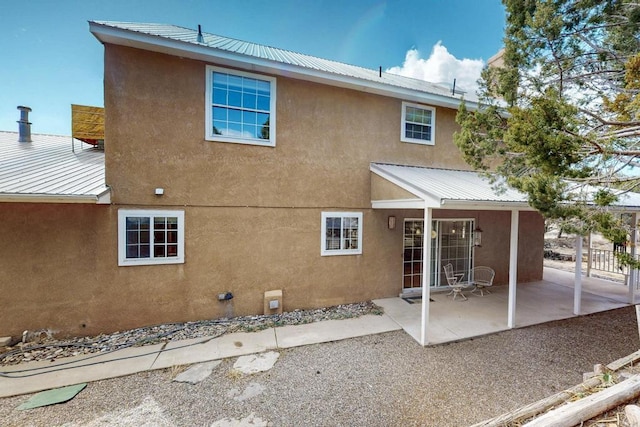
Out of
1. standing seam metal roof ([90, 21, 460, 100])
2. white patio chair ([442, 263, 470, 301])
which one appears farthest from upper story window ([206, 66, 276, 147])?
white patio chair ([442, 263, 470, 301])

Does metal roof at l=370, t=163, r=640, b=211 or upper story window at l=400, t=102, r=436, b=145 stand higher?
upper story window at l=400, t=102, r=436, b=145

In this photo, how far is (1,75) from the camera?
837 centimetres

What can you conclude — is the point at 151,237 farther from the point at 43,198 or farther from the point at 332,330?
the point at 332,330

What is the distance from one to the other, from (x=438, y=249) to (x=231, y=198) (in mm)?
6964

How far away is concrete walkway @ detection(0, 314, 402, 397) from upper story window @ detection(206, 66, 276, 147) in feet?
15.6

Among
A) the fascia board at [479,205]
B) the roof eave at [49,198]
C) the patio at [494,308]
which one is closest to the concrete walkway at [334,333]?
the patio at [494,308]

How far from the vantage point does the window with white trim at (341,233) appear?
293 inches

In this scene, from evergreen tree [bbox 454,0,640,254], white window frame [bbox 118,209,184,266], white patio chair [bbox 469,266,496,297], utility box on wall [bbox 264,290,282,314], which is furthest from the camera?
white patio chair [bbox 469,266,496,297]

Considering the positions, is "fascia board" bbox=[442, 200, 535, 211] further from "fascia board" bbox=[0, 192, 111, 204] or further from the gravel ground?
"fascia board" bbox=[0, 192, 111, 204]

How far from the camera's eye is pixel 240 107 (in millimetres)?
6605

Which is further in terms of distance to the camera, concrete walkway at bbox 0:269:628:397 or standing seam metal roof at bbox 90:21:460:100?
standing seam metal roof at bbox 90:21:460:100

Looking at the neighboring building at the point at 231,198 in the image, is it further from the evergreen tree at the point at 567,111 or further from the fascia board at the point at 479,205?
the evergreen tree at the point at 567,111

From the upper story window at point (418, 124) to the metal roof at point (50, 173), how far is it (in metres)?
8.31

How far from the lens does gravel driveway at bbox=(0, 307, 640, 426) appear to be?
3506 mm
